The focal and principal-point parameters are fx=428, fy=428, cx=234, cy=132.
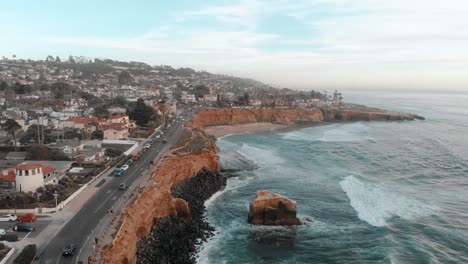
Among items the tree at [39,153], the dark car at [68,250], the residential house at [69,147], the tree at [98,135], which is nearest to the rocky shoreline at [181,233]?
the dark car at [68,250]

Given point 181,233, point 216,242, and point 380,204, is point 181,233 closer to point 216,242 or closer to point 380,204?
point 216,242

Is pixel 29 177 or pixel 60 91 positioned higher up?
pixel 60 91

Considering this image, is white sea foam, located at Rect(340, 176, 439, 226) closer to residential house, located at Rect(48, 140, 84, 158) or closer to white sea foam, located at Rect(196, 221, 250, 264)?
white sea foam, located at Rect(196, 221, 250, 264)

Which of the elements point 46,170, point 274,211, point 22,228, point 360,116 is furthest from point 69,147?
point 360,116

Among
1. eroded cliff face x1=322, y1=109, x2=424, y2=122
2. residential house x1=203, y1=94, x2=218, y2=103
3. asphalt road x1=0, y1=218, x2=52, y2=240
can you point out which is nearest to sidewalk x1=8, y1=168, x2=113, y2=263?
asphalt road x1=0, y1=218, x2=52, y2=240

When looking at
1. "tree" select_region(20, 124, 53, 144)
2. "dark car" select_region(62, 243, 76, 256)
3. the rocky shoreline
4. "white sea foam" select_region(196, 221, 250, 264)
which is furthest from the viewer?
"tree" select_region(20, 124, 53, 144)

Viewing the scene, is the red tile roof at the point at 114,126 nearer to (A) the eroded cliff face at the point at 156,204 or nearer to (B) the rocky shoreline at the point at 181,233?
(A) the eroded cliff face at the point at 156,204

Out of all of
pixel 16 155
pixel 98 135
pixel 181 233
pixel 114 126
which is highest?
pixel 114 126

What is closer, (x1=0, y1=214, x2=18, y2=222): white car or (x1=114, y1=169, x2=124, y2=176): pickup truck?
(x1=0, y1=214, x2=18, y2=222): white car
